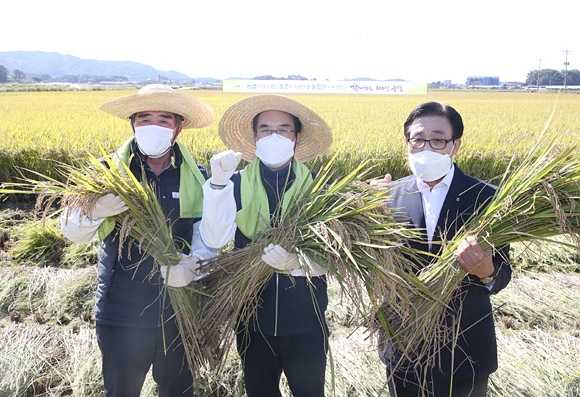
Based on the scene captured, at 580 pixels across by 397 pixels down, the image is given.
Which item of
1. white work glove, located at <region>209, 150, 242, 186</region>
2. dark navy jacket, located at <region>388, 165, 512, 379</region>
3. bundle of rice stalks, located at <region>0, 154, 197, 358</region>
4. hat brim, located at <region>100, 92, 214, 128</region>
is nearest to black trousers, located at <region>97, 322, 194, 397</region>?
bundle of rice stalks, located at <region>0, 154, 197, 358</region>

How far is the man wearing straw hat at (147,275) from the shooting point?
1.86 metres

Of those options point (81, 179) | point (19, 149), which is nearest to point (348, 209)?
point (81, 179)

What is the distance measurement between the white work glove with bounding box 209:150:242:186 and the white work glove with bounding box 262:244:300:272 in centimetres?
30

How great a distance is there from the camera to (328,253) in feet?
5.13

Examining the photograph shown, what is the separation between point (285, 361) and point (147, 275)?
640 millimetres

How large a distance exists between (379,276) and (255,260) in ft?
1.45

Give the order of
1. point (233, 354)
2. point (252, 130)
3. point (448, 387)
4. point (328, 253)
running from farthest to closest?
point (233, 354) < point (252, 130) < point (448, 387) < point (328, 253)

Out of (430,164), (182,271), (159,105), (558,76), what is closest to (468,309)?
(430,164)

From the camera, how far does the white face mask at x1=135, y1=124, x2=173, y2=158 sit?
1.91m

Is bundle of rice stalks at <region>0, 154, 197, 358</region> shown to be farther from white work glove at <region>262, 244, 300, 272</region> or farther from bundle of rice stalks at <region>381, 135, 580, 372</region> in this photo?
bundle of rice stalks at <region>381, 135, 580, 372</region>

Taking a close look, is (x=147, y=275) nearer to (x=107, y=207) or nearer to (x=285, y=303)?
(x=107, y=207)

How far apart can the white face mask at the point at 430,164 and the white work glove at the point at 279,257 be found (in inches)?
23.7

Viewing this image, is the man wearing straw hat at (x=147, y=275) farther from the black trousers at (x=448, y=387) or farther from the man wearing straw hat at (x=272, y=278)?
the black trousers at (x=448, y=387)

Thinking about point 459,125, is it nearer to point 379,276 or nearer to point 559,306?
point 379,276
